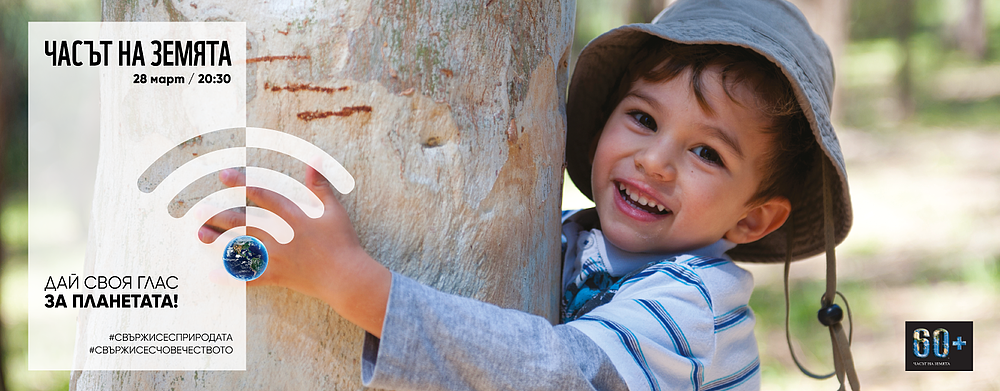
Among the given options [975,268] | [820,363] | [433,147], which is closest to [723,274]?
[433,147]

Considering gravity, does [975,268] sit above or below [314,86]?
below

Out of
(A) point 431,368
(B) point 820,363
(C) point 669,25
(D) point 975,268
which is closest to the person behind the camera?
(A) point 431,368

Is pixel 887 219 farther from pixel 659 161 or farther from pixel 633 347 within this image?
pixel 633 347

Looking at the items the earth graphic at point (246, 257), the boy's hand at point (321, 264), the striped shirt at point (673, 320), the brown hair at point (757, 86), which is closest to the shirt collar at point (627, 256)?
the striped shirt at point (673, 320)

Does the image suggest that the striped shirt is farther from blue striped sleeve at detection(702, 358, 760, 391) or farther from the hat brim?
the hat brim

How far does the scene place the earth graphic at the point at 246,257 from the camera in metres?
1.06

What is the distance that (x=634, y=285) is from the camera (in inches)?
→ 54.4

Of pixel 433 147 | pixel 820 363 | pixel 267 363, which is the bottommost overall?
pixel 820 363

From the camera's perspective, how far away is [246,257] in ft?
3.51

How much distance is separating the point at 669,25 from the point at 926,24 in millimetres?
19628

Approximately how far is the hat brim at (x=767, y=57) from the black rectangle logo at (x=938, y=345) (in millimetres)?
821

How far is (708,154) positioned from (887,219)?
7.11 meters

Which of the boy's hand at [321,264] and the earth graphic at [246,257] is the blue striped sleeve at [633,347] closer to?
the boy's hand at [321,264]

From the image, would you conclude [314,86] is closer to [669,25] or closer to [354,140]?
[354,140]
